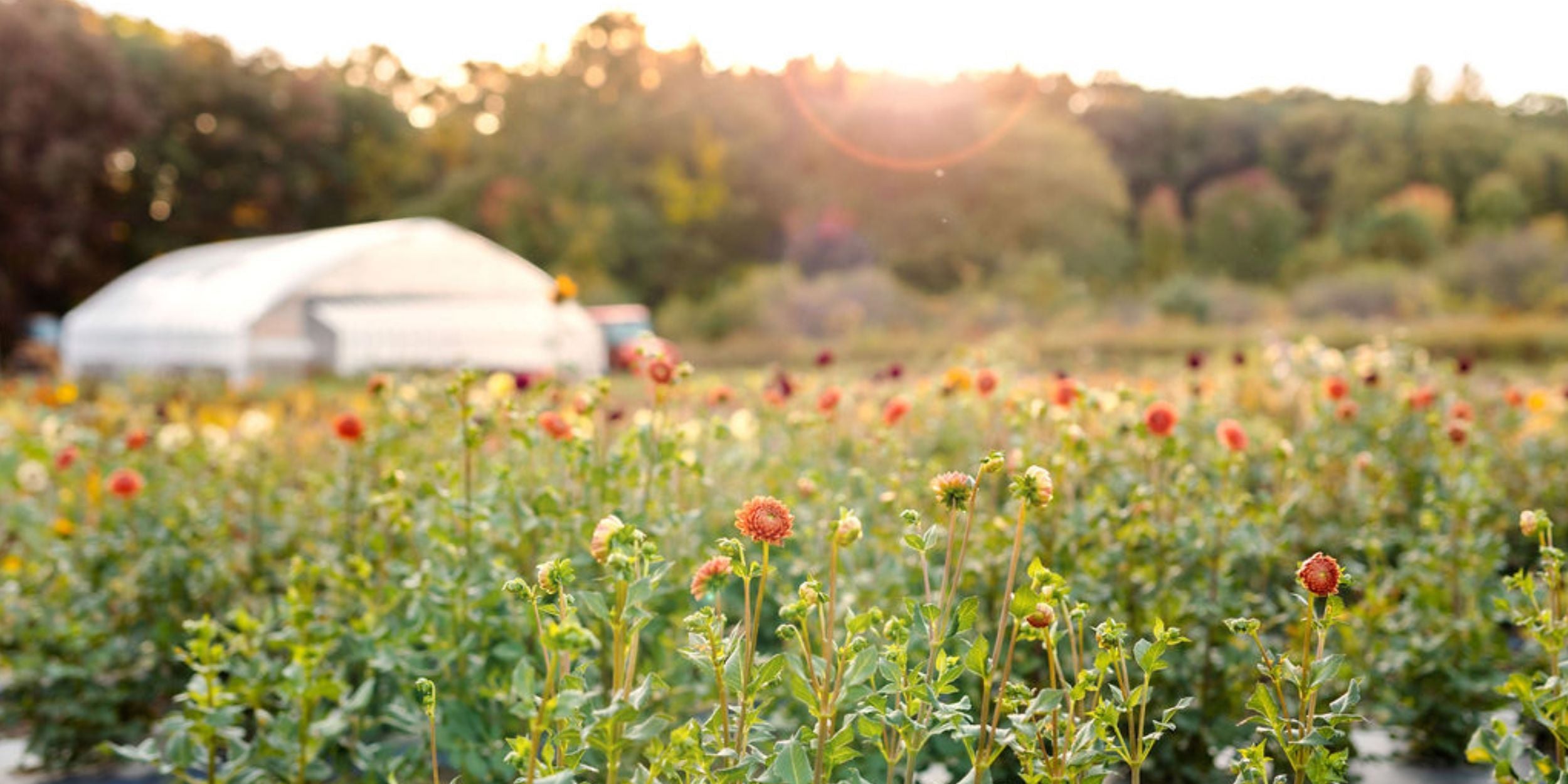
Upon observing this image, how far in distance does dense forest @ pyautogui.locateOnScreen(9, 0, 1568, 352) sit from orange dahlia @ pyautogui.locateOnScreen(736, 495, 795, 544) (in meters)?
16.8

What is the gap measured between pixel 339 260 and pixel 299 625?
10.9m

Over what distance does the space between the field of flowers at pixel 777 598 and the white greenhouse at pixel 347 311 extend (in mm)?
8438

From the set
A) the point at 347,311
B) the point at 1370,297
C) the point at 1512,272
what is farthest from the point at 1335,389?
the point at 1512,272

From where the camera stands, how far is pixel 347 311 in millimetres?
12430

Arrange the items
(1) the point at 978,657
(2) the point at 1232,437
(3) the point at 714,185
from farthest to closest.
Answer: (3) the point at 714,185, (2) the point at 1232,437, (1) the point at 978,657

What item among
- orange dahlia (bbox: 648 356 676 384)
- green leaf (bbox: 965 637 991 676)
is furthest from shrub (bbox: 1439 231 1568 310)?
green leaf (bbox: 965 637 991 676)

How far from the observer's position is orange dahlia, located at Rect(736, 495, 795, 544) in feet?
3.59

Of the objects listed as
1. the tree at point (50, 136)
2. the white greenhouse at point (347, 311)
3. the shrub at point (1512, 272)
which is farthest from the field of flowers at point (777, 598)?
the tree at point (50, 136)

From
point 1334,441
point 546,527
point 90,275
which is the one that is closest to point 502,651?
point 546,527

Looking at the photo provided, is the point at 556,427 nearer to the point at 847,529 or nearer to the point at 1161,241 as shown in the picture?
the point at 847,529

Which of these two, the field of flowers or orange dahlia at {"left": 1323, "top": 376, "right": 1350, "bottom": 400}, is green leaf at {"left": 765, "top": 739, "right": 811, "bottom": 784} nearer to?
the field of flowers

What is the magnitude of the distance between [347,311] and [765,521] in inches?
480

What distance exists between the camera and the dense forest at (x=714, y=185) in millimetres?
19609

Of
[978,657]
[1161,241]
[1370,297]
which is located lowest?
[978,657]
